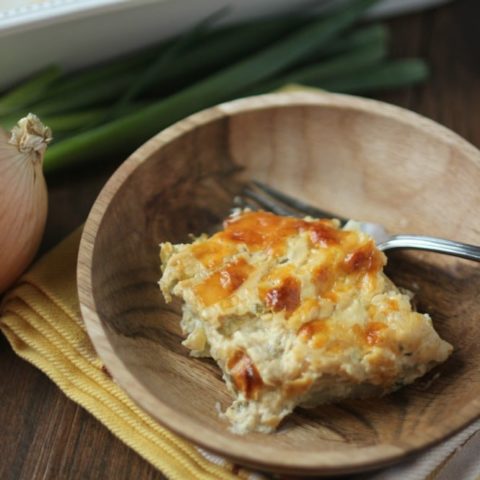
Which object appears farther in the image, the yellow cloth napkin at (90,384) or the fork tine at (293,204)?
the fork tine at (293,204)

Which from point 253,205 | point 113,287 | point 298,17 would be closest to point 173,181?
point 253,205

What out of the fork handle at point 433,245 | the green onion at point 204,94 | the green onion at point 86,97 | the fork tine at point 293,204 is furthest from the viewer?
the green onion at point 86,97

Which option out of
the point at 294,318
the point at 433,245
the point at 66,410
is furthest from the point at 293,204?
the point at 66,410

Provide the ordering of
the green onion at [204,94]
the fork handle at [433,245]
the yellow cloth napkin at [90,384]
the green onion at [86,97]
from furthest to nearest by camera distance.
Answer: the green onion at [86,97] < the green onion at [204,94] < the fork handle at [433,245] < the yellow cloth napkin at [90,384]

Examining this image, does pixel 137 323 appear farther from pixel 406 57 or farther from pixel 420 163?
pixel 406 57

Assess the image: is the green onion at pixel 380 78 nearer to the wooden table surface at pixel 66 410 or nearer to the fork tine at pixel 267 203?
the wooden table surface at pixel 66 410

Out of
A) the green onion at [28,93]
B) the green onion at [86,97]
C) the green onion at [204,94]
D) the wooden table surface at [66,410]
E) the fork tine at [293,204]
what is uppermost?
the green onion at [28,93]

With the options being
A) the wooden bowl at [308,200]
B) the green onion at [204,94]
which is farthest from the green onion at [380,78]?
the wooden bowl at [308,200]
